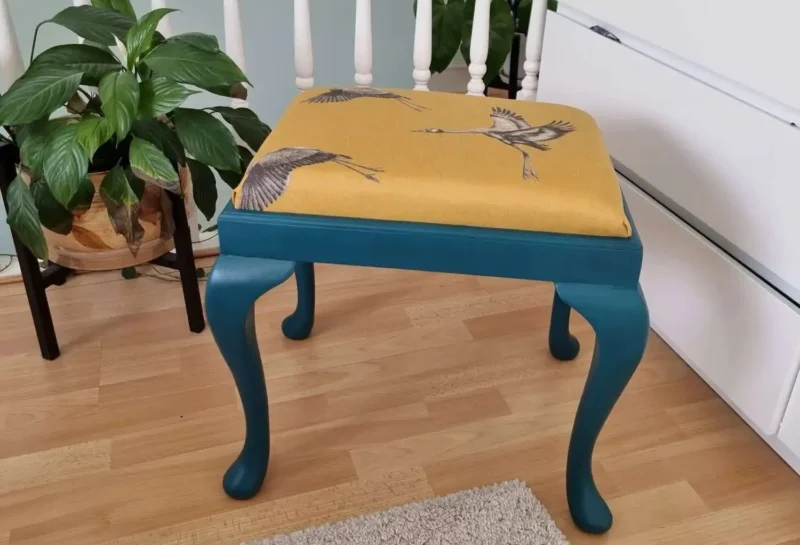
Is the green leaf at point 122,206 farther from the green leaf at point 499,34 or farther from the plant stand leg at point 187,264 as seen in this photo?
the green leaf at point 499,34

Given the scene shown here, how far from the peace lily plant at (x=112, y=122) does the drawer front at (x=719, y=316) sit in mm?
671

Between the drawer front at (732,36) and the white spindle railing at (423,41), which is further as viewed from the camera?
the white spindle railing at (423,41)

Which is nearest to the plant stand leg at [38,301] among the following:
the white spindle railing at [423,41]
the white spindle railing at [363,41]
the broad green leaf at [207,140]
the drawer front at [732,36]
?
the broad green leaf at [207,140]

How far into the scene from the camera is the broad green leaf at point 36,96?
3.02 feet

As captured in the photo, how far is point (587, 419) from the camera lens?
872 millimetres

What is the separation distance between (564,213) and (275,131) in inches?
14.3

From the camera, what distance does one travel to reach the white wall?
167 centimetres

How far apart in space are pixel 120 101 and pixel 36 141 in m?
0.17

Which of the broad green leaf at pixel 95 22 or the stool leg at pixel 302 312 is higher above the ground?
the broad green leaf at pixel 95 22

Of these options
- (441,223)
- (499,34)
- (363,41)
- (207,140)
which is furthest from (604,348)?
(499,34)

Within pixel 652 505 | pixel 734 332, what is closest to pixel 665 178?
pixel 734 332

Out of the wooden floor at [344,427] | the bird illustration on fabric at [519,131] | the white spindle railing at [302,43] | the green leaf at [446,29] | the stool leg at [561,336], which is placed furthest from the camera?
the green leaf at [446,29]

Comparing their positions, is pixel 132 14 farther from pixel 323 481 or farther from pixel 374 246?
pixel 323 481

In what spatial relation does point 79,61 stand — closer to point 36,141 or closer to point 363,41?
point 36,141
